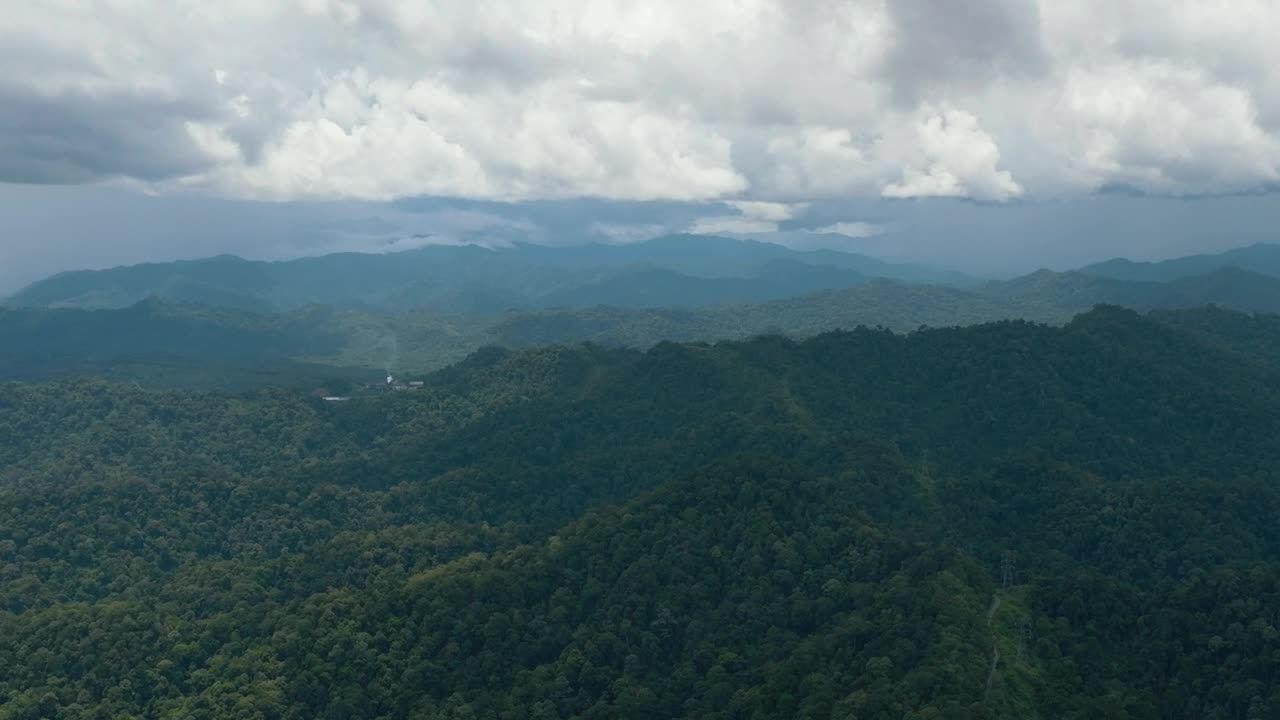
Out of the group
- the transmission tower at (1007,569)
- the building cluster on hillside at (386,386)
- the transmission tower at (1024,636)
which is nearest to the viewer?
the transmission tower at (1024,636)

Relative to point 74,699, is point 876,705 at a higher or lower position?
higher

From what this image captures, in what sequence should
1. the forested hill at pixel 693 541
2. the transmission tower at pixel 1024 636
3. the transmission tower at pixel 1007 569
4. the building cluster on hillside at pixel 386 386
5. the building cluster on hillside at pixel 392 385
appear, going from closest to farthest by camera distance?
the forested hill at pixel 693 541
the transmission tower at pixel 1024 636
the transmission tower at pixel 1007 569
the building cluster on hillside at pixel 386 386
the building cluster on hillside at pixel 392 385

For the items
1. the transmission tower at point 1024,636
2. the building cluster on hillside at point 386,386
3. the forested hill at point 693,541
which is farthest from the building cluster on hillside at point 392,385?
the transmission tower at point 1024,636

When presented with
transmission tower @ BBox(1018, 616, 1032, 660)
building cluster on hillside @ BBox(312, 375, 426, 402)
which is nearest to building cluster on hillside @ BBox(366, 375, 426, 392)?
building cluster on hillside @ BBox(312, 375, 426, 402)

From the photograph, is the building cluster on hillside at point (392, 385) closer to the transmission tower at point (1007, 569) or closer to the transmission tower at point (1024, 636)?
the transmission tower at point (1007, 569)

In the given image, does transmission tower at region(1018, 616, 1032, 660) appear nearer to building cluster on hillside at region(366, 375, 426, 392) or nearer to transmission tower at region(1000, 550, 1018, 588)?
transmission tower at region(1000, 550, 1018, 588)

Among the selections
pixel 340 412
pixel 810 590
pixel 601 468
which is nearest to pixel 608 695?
pixel 810 590


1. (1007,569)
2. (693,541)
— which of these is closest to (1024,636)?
(1007,569)

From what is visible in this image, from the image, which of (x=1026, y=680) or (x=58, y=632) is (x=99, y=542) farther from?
(x=1026, y=680)
